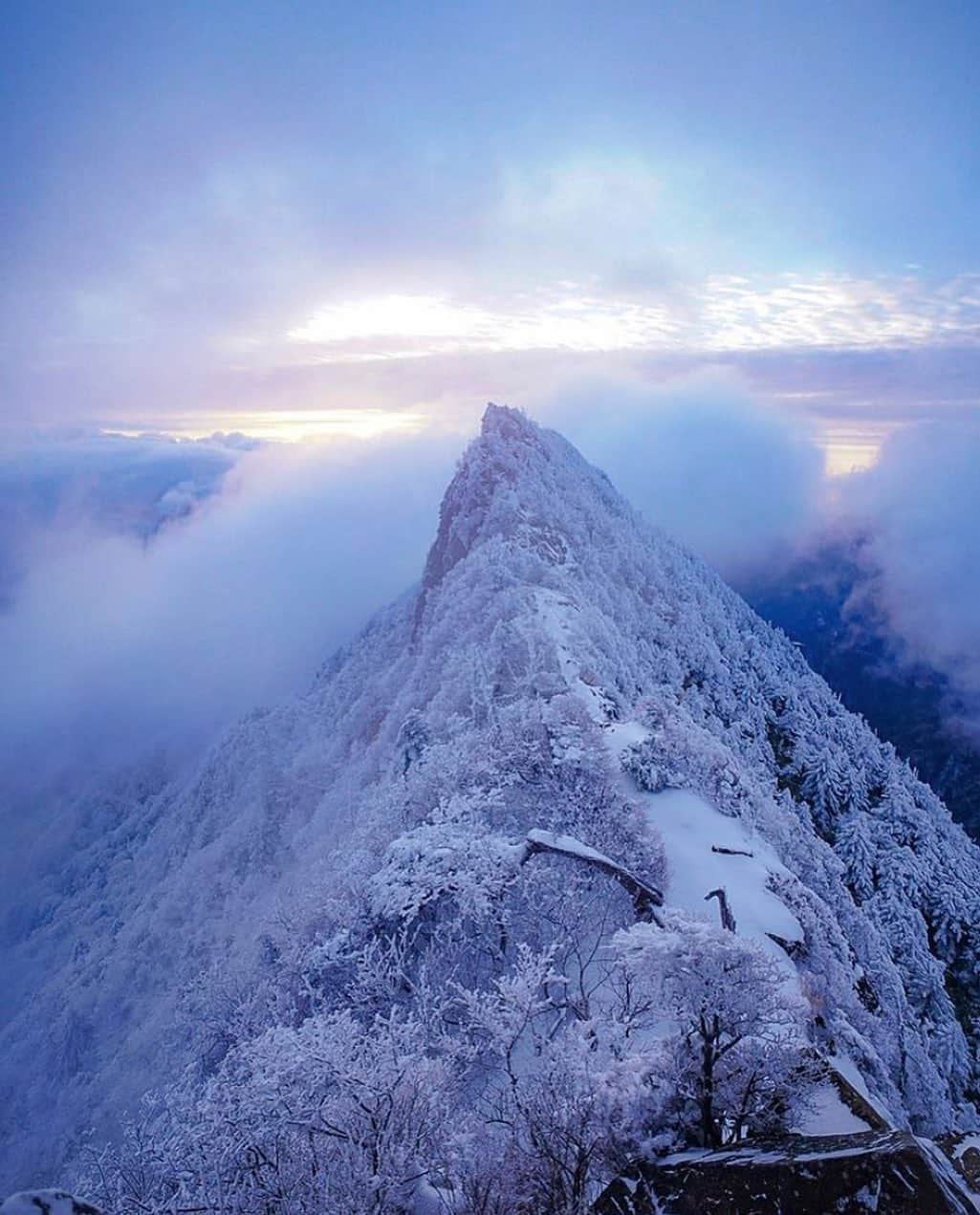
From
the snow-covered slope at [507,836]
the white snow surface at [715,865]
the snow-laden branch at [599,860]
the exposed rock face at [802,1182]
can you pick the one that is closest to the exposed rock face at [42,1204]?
the snow-covered slope at [507,836]

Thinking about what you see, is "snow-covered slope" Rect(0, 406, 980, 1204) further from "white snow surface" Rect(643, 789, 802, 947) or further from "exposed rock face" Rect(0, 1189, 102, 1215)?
"exposed rock face" Rect(0, 1189, 102, 1215)

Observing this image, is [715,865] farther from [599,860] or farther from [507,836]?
[507,836]

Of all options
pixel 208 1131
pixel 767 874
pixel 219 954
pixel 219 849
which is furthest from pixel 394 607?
pixel 208 1131

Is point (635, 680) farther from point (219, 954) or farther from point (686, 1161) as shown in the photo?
point (686, 1161)

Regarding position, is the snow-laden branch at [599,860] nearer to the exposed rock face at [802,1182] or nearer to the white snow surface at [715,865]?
the white snow surface at [715,865]

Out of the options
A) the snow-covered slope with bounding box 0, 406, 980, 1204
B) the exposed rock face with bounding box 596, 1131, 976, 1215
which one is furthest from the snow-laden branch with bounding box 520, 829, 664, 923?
the exposed rock face with bounding box 596, 1131, 976, 1215

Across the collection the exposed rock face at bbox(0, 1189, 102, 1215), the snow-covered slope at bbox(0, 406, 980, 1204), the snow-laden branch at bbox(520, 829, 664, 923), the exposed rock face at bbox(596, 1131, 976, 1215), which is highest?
the exposed rock face at bbox(0, 1189, 102, 1215)
